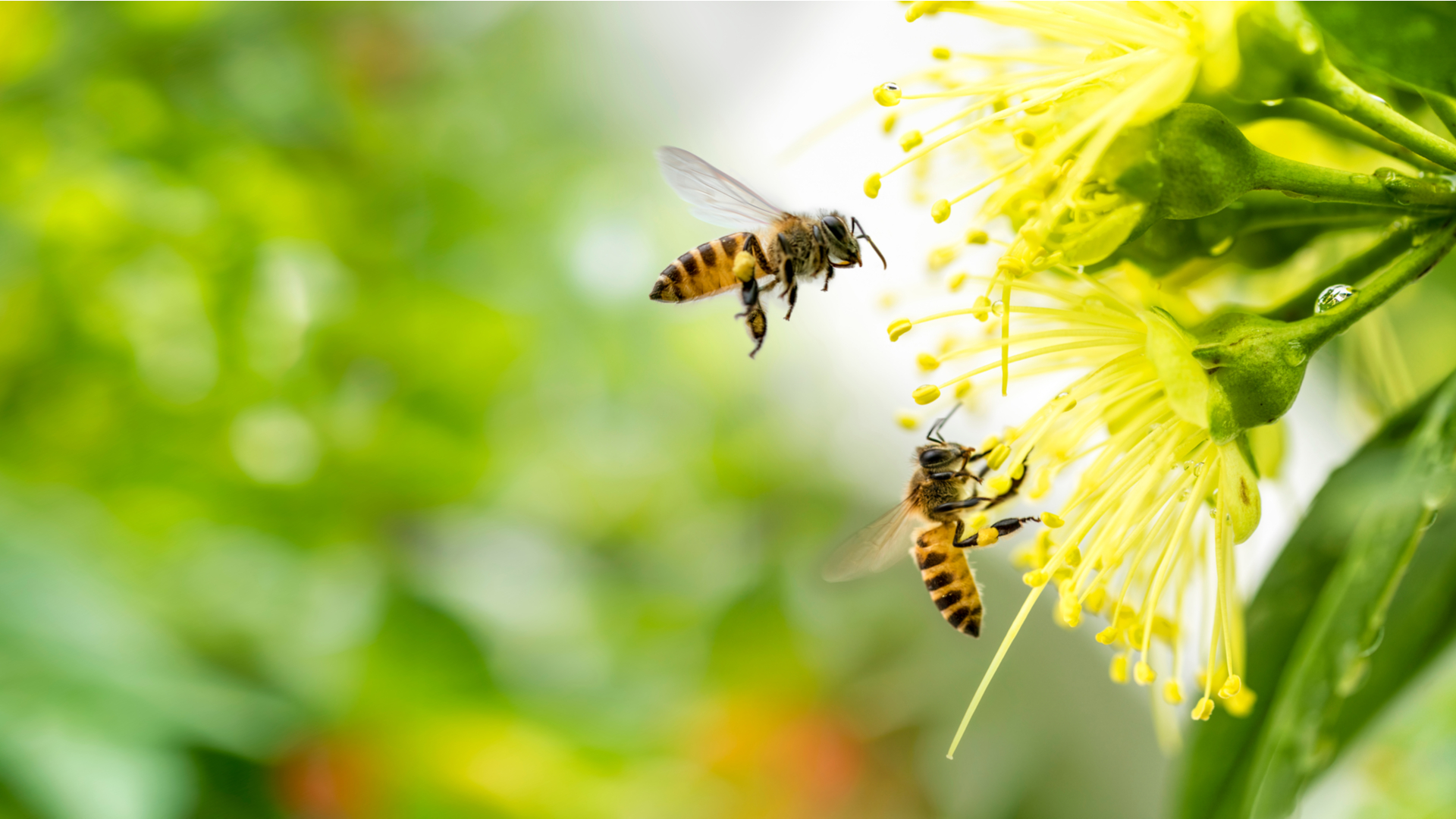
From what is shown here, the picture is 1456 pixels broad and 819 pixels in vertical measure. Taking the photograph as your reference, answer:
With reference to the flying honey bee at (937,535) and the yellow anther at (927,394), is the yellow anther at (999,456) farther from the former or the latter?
the flying honey bee at (937,535)

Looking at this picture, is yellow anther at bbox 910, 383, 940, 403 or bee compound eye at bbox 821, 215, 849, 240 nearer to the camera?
yellow anther at bbox 910, 383, 940, 403

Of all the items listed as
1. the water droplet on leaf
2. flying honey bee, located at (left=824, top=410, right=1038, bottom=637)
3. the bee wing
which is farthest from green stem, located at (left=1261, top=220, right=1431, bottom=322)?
the bee wing

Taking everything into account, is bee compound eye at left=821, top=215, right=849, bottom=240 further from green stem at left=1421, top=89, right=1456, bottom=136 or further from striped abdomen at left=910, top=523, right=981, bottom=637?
green stem at left=1421, top=89, right=1456, bottom=136

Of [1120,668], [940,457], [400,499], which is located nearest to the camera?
[1120,668]

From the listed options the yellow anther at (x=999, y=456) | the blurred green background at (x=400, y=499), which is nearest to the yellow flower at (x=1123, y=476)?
the yellow anther at (x=999, y=456)

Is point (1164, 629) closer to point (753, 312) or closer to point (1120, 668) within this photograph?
point (1120, 668)

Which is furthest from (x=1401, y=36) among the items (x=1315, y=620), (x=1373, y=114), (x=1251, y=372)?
(x=1315, y=620)
